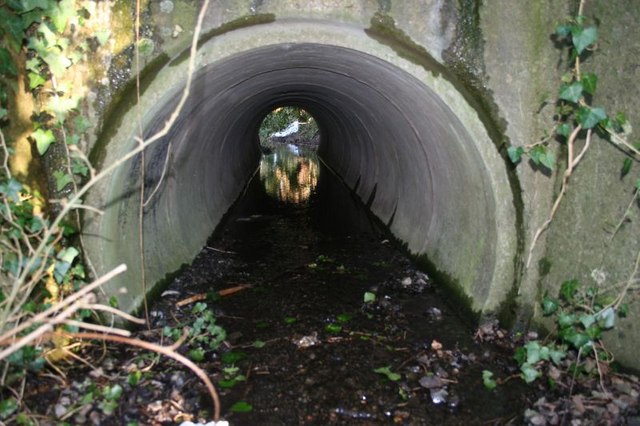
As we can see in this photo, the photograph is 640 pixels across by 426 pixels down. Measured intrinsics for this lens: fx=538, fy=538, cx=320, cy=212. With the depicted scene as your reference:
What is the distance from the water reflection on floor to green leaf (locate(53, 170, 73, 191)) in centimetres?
826

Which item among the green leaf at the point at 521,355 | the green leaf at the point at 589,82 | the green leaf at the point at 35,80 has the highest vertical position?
the green leaf at the point at 589,82

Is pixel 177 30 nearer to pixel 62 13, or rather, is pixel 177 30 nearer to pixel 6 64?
pixel 62 13

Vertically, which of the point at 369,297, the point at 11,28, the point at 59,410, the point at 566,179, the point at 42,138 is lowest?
the point at 59,410

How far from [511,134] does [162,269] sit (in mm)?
3675

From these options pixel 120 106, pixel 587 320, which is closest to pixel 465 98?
pixel 587 320

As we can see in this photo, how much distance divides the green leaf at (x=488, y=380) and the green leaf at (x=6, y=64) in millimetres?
4007

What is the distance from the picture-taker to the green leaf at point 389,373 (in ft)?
13.4

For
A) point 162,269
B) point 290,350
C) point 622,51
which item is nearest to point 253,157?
point 162,269

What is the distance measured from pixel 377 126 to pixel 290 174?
30.2 feet

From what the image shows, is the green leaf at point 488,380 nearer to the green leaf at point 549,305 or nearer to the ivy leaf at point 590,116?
the green leaf at point 549,305

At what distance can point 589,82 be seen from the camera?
3711 mm

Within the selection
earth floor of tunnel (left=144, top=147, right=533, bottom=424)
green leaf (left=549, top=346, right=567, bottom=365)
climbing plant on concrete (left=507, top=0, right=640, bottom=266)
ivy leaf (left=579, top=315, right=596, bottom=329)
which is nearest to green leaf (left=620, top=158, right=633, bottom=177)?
climbing plant on concrete (left=507, top=0, right=640, bottom=266)

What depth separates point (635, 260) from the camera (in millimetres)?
3674

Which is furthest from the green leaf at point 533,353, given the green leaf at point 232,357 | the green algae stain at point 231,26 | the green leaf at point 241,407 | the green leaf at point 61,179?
the green leaf at point 61,179
